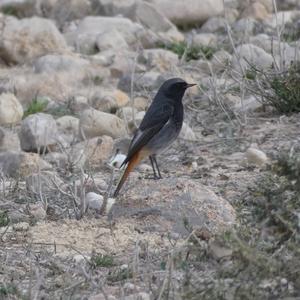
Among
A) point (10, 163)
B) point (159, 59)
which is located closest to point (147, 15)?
point (159, 59)

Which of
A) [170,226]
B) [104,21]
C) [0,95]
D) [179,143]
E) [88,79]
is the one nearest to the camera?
[170,226]

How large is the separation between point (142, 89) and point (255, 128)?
1.93 meters

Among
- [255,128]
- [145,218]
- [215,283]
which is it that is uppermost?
[215,283]

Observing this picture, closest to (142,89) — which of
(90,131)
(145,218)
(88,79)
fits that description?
(88,79)

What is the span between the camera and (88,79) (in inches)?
432

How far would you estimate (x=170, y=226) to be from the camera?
639cm

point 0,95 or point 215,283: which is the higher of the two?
point 215,283

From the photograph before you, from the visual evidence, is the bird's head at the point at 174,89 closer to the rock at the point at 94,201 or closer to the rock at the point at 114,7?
the rock at the point at 94,201

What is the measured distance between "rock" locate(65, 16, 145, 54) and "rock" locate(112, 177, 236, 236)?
215 inches

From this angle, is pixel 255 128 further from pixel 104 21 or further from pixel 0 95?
pixel 104 21

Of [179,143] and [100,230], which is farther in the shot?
[179,143]

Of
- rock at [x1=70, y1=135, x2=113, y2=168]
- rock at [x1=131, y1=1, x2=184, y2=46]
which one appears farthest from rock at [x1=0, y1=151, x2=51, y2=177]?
rock at [x1=131, y1=1, x2=184, y2=46]

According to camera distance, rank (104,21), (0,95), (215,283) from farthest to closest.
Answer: (104,21)
(0,95)
(215,283)

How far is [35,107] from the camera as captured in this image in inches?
392
